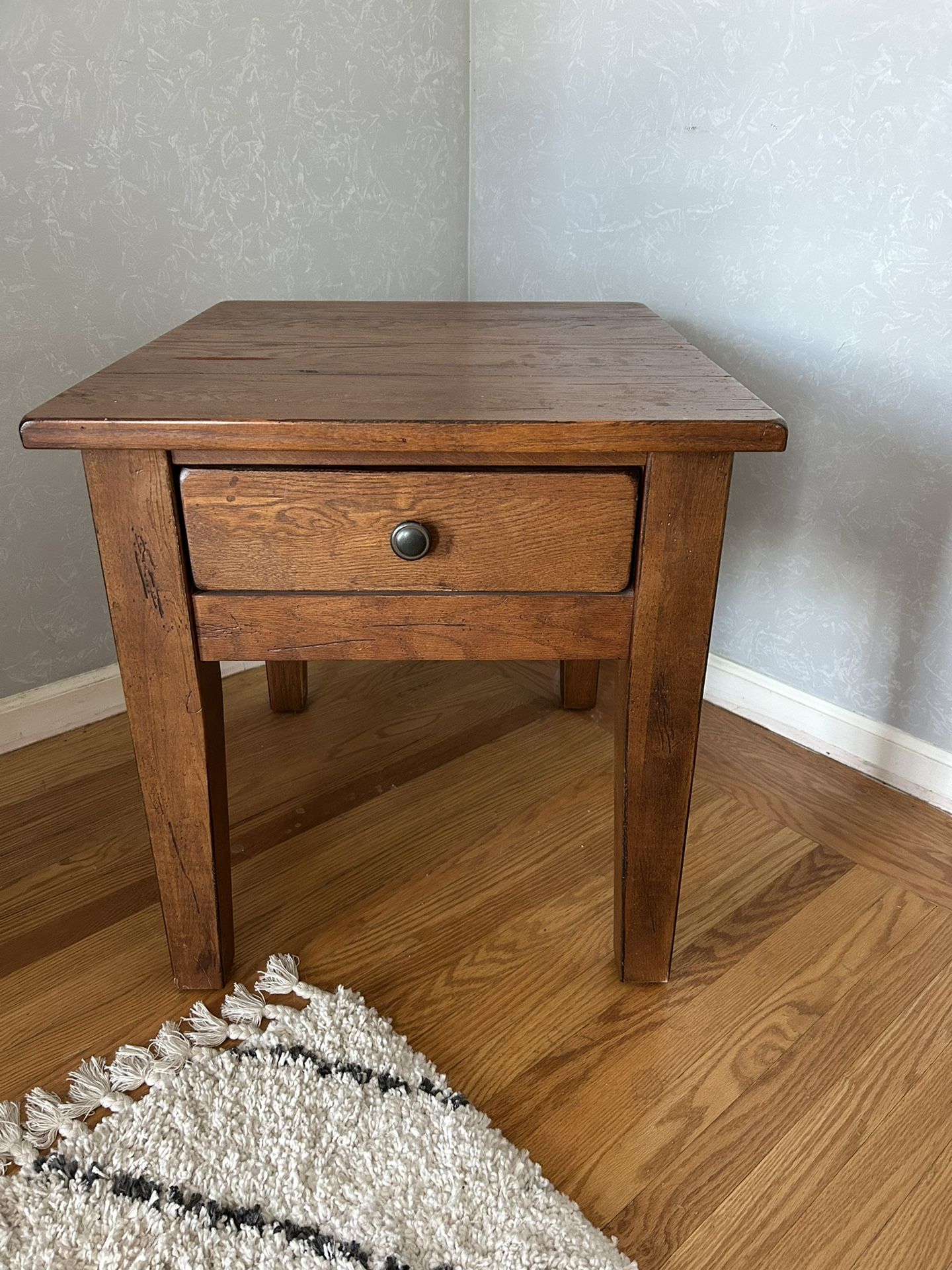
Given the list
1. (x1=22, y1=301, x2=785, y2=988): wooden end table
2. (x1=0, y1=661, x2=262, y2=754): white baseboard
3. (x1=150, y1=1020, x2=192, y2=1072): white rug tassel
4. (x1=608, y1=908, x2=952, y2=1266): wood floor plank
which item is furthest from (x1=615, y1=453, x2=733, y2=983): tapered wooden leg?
(x1=0, y1=661, x2=262, y2=754): white baseboard

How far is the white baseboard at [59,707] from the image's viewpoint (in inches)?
47.2

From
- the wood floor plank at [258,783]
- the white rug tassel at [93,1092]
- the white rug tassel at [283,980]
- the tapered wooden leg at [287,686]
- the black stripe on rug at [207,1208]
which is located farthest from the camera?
the tapered wooden leg at [287,686]

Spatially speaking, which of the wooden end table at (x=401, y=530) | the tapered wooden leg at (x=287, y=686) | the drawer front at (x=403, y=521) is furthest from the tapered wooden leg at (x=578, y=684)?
the drawer front at (x=403, y=521)

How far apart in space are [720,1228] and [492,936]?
1.06ft

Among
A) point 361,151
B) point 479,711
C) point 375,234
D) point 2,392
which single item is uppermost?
point 361,151

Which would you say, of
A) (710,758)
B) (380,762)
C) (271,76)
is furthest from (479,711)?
(271,76)

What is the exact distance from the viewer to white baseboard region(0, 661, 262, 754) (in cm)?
120

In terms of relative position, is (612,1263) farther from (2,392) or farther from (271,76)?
(271,76)

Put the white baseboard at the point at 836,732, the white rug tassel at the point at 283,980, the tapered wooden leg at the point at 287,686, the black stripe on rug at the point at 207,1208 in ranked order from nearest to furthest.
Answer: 1. the black stripe on rug at the point at 207,1208
2. the white rug tassel at the point at 283,980
3. the white baseboard at the point at 836,732
4. the tapered wooden leg at the point at 287,686

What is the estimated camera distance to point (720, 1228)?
2.16 feet

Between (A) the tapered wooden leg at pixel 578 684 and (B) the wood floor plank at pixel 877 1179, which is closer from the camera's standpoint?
(B) the wood floor plank at pixel 877 1179

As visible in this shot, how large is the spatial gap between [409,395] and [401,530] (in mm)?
113

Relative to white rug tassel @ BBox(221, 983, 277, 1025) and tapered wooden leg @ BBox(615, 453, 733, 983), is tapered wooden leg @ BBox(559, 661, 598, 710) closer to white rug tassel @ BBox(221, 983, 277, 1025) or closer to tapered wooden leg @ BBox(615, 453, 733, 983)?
tapered wooden leg @ BBox(615, 453, 733, 983)

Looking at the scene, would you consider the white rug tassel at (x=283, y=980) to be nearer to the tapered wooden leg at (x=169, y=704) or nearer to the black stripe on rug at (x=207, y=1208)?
the tapered wooden leg at (x=169, y=704)
